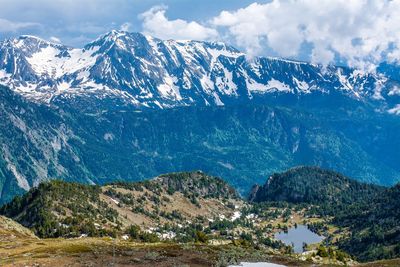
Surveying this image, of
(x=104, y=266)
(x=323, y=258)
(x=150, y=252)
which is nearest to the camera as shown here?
(x=104, y=266)

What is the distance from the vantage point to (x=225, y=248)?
153250mm

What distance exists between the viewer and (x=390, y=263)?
129500 millimetres

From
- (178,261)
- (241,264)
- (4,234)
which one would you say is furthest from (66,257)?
(4,234)

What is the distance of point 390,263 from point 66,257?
2945 inches

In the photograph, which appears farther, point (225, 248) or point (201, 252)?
point (225, 248)

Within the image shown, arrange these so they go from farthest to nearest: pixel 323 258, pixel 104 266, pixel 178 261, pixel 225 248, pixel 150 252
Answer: pixel 323 258, pixel 225 248, pixel 150 252, pixel 178 261, pixel 104 266

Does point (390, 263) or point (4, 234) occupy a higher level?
point (390, 263)

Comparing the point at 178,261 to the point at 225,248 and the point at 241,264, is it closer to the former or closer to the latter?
the point at 241,264

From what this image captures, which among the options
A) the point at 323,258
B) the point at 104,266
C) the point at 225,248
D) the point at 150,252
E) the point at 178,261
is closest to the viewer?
the point at 104,266

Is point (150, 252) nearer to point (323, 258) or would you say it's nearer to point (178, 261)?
point (178, 261)

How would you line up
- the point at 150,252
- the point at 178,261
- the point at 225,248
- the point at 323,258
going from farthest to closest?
the point at 323,258 → the point at 225,248 → the point at 150,252 → the point at 178,261

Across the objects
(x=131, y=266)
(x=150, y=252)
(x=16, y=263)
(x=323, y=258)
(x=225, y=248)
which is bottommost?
(x=16, y=263)

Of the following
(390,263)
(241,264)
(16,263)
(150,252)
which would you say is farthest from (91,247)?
(390,263)

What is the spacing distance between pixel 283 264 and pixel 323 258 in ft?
185
